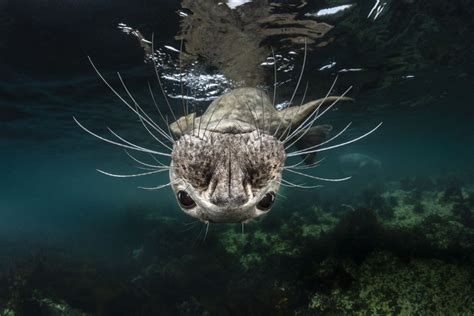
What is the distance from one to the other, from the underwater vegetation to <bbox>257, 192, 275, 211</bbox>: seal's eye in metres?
3.33

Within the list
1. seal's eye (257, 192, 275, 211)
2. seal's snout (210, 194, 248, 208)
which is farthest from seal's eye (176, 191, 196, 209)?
seal's eye (257, 192, 275, 211)

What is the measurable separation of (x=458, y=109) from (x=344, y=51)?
22.0 meters

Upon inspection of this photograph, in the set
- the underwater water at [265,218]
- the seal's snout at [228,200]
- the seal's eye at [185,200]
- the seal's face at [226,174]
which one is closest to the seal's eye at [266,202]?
the seal's face at [226,174]

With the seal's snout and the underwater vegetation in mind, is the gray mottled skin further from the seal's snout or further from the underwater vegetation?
the underwater vegetation

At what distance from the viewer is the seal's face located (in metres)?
2.52

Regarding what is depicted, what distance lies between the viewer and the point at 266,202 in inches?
113

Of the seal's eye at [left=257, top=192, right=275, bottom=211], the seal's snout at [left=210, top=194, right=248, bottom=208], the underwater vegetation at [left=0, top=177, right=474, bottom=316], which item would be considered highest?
the seal's snout at [left=210, top=194, right=248, bottom=208]

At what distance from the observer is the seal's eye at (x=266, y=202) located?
2828mm

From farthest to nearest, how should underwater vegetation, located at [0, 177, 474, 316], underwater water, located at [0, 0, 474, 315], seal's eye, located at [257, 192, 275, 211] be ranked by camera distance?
underwater water, located at [0, 0, 474, 315], underwater vegetation, located at [0, 177, 474, 316], seal's eye, located at [257, 192, 275, 211]

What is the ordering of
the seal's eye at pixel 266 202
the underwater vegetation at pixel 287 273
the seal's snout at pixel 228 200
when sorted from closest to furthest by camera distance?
the seal's snout at pixel 228 200, the seal's eye at pixel 266 202, the underwater vegetation at pixel 287 273

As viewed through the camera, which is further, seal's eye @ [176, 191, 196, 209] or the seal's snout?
seal's eye @ [176, 191, 196, 209]

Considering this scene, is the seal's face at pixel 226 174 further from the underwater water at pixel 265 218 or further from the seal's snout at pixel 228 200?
the underwater water at pixel 265 218

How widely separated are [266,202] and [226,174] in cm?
53

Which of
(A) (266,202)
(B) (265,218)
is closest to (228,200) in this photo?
(A) (266,202)
